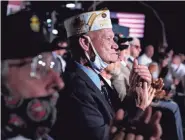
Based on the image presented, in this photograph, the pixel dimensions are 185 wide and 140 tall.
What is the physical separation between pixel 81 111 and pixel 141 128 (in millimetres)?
663

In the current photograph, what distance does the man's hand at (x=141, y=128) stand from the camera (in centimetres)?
126

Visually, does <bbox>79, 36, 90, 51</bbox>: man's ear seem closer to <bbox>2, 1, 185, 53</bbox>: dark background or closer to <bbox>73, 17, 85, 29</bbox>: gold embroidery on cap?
<bbox>73, 17, 85, 29</bbox>: gold embroidery on cap

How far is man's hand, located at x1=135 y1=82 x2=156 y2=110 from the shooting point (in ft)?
6.17

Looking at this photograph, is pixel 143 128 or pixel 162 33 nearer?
pixel 143 128

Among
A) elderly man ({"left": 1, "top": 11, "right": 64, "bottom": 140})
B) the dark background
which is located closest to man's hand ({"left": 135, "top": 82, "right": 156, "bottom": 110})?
elderly man ({"left": 1, "top": 11, "right": 64, "bottom": 140})

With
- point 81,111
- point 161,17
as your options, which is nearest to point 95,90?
point 81,111

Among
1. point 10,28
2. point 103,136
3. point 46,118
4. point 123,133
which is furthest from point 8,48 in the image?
point 123,133

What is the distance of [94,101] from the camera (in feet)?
6.51

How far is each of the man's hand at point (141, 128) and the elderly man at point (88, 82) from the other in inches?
18.7

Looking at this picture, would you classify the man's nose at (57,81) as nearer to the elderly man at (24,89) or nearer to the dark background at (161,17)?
the elderly man at (24,89)

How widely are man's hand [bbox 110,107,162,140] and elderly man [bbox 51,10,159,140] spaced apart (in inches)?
18.7

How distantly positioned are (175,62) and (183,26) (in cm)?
875

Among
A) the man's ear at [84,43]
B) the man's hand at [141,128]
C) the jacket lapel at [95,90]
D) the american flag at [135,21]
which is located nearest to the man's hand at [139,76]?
the jacket lapel at [95,90]

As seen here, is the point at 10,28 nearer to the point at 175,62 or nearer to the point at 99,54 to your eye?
the point at 99,54
